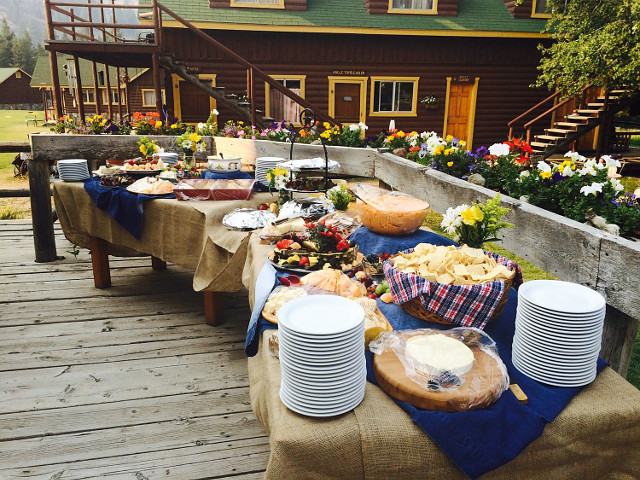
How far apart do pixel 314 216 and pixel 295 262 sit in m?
0.83

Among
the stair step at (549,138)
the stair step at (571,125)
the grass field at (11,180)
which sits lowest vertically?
the grass field at (11,180)

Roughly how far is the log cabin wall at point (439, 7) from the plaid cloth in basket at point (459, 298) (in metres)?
14.3

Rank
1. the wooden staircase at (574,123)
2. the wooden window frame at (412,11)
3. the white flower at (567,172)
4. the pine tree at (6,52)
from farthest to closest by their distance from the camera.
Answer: the pine tree at (6,52) → the wooden window frame at (412,11) → the wooden staircase at (574,123) → the white flower at (567,172)

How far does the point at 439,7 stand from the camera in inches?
578

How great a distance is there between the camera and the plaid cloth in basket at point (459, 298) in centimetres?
194

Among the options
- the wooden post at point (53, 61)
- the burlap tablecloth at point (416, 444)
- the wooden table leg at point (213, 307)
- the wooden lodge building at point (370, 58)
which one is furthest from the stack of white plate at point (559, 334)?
the wooden lodge building at point (370, 58)

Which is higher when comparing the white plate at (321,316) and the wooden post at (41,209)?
the white plate at (321,316)

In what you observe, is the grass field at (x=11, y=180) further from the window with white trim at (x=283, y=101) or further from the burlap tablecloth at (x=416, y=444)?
the burlap tablecloth at (x=416, y=444)

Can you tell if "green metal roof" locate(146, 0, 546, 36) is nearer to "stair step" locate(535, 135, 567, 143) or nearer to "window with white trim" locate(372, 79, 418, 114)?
"window with white trim" locate(372, 79, 418, 114)

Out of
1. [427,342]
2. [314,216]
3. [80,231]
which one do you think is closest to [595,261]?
[427,342]

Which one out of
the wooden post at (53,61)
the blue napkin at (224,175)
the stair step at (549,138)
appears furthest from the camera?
the stair step at (549,138)

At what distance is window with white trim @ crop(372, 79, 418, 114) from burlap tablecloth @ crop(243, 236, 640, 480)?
1409 centimetres

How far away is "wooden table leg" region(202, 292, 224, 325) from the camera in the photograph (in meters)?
4.58

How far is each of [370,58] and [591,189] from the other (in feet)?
41.8
